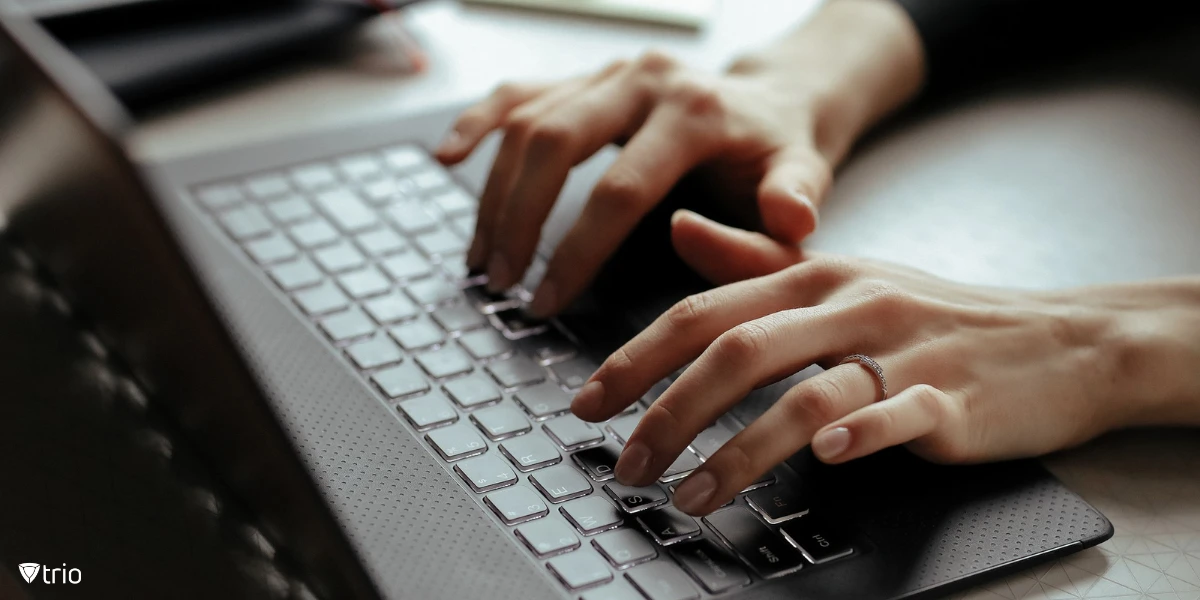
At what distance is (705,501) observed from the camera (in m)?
0.48

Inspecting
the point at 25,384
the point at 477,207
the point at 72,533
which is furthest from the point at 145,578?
the point at 477,207

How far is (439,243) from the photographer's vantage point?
0.71 metres

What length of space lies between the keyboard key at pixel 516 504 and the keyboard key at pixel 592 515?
1 cm

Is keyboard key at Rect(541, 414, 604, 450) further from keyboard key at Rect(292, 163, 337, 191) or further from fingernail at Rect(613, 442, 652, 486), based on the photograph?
keyboard key at Rect(292, 163, 337, 191)

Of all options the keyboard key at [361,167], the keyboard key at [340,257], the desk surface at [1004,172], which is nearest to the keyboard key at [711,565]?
the desk surface at [1004,172]

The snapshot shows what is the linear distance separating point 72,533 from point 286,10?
0.59 meters

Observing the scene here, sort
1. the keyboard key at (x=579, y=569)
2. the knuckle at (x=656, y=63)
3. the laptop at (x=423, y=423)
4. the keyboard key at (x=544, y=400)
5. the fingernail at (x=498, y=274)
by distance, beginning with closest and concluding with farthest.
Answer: the laptop at (x=423, y=423) < the keyboard key at (x=579, y=569) < the keyboard key at (x=544, y=400) < the fingernail at (x=498, y=274) < the knuckle at (x=656, y=63)

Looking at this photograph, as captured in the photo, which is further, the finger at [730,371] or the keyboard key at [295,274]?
the keyboard key at [295,274]

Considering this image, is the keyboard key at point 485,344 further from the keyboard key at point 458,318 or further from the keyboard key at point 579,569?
the keyboard key at point 579,569

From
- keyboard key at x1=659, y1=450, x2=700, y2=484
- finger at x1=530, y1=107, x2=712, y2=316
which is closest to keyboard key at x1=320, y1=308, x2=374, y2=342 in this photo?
finger at x1=530, y1=107, x2=712, y2=316

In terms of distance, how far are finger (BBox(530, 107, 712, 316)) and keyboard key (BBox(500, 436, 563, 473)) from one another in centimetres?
12

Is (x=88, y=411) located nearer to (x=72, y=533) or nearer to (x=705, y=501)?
(x=72, y=533)

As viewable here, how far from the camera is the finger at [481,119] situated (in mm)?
743

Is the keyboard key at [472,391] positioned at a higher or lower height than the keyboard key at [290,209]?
lower
